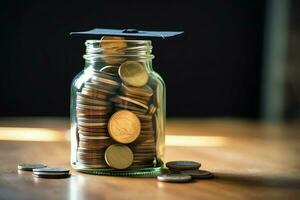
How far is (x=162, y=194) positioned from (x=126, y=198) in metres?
0.07

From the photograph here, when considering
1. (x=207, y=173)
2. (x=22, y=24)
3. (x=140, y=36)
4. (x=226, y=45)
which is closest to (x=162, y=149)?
(x=207, y=173)

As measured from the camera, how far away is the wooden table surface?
1.01 metres

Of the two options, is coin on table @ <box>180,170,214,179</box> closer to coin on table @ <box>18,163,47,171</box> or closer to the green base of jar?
the green base of jar

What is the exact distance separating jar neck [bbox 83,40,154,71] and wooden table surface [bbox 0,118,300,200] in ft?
0.67

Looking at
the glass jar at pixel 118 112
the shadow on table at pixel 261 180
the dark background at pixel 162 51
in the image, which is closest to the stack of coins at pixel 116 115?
the glass jar at pixel 118 112

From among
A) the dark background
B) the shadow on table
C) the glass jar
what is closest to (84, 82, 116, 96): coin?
the glass jar

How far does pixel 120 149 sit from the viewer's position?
1.16 metres

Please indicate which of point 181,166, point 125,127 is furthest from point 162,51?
point 125,127

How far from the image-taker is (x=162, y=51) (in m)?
3.54

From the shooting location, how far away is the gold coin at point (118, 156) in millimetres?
1156

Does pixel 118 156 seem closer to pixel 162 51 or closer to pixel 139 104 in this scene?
pixel 139 104

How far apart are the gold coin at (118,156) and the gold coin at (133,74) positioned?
0.11 meters

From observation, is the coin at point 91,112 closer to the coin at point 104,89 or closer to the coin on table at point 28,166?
the coin at point 104,89

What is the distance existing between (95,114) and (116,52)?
12 cm
